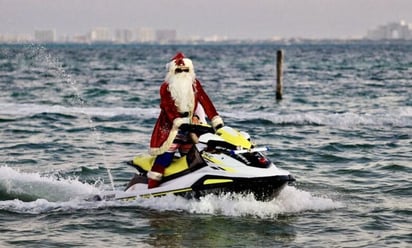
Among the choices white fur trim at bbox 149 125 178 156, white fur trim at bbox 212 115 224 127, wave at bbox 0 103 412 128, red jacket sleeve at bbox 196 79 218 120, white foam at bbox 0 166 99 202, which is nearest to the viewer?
white fur trim at bbox 149 125 178 156

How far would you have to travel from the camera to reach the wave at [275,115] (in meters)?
24.0

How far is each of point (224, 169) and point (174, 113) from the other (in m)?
1.07

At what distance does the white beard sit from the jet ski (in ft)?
1.02

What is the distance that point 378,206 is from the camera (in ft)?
40.7

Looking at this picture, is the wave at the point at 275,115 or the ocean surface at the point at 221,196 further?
the wave at the point at 275,115

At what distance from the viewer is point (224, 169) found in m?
11.1

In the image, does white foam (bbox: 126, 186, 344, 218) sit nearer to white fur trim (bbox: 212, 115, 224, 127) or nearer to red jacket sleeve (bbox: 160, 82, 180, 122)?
white fur trim (bbox: 212, 115, 224, 127)

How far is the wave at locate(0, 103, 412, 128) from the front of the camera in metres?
24.0

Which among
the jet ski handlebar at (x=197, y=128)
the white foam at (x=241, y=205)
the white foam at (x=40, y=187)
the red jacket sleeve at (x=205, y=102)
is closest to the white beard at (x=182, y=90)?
the red jacket sleeve at (x=205, y=102)

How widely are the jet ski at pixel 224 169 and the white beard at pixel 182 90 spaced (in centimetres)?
31

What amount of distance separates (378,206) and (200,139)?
2928mm

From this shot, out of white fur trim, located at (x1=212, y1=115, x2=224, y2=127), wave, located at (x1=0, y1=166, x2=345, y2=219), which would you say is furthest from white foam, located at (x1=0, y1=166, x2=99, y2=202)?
white fur trim, located at (x1=212, y1=115, x2=224, y2=127)

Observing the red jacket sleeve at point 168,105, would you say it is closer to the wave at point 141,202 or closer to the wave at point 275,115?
the wave at point 141,202

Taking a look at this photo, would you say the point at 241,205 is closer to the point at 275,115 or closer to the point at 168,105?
the point at 168,105
